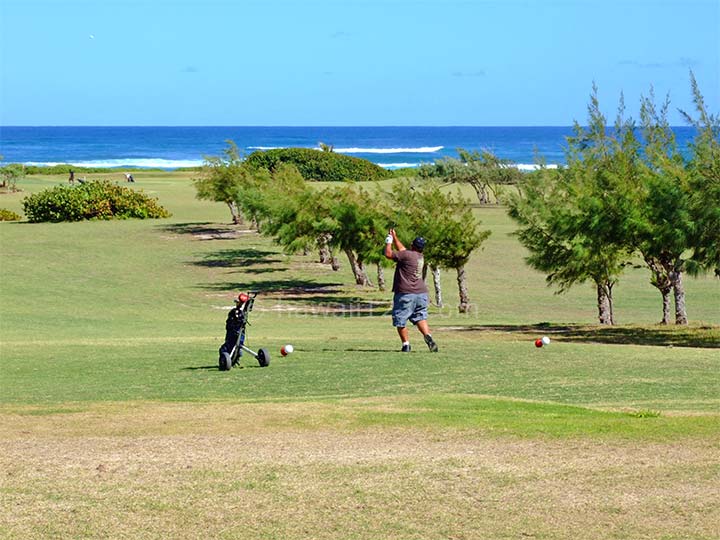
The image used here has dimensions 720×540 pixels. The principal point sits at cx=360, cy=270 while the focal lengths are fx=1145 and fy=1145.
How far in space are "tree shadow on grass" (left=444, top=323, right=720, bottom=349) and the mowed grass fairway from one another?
0.12 metres

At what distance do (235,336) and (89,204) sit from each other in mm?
56920

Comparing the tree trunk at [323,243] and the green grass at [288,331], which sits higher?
the tree trunk at [323,243]

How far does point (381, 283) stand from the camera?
45.7 meters

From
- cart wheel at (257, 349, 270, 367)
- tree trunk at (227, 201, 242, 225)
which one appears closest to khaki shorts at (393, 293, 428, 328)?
cart wheel at (257, 349, 270, 367)

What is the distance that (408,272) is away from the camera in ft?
66.1

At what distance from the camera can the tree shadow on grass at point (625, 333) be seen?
27.9 m

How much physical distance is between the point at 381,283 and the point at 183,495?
3577 cm

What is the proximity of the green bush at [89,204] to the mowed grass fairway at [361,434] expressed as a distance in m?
42.6

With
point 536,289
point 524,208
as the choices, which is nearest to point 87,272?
point 536,289

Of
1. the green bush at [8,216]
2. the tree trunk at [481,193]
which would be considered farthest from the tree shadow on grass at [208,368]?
the tree trunk at [481,193]

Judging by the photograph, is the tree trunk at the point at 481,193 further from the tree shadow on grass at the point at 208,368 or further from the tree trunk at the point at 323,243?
the tree shadow on grass at the point at 208,368

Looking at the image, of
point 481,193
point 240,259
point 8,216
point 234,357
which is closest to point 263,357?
point 234,357

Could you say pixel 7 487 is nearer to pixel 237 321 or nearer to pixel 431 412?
pixel 431 412

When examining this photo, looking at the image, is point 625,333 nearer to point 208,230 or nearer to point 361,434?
point 361,434
